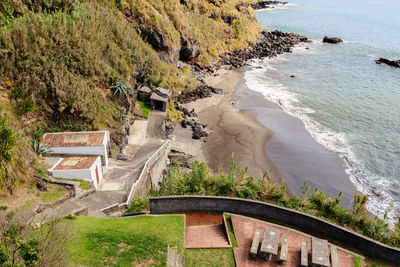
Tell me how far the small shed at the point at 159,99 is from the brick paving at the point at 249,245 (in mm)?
24122

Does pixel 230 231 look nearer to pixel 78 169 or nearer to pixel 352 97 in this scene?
pixel 78 169

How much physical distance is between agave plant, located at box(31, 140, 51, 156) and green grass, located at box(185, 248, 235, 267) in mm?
16588

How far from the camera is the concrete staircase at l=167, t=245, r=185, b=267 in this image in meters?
13.5

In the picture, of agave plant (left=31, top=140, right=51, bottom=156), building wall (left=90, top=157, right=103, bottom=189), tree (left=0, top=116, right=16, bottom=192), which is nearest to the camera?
tree (left=0, top=116, right=16, bottom=192)

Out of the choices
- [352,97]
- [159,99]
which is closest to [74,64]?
[159,99]

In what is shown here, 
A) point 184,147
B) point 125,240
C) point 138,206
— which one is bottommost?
point 184,147

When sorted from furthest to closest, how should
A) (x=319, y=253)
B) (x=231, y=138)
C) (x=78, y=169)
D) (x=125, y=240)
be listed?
(x=231, y=138), (x=78, y=169), (x=125, y=240), (x=319, y=253)

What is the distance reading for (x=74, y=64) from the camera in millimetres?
29422

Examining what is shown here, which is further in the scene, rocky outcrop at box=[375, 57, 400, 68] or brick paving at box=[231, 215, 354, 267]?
rocky outcrop at box=[375, 57, 400, 68]

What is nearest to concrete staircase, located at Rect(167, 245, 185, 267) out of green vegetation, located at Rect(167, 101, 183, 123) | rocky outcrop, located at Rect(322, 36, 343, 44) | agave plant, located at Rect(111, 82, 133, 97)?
agave plant, located at Rect(111, 82, 133, 97)

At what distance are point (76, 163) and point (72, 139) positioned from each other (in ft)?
10.1

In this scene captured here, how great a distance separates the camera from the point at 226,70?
64.4m

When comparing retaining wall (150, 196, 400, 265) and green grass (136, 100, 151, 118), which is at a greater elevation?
retaining wall (150, 196, 400, 265)

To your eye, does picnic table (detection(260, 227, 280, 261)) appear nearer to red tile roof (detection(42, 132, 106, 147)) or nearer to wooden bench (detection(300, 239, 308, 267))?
wooden bench (detection(300, 239, 308, 267))
